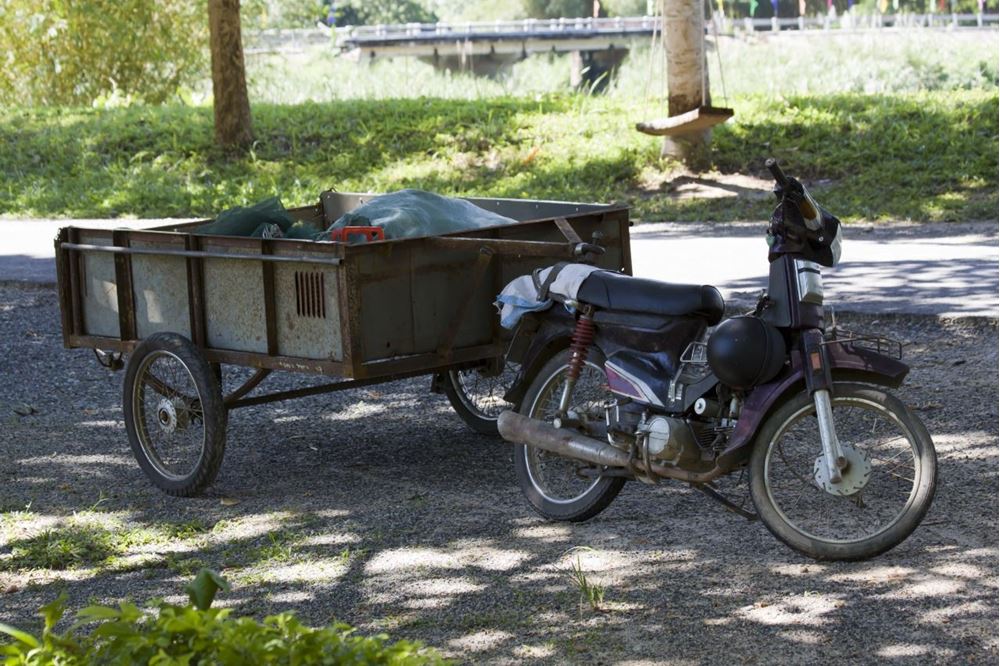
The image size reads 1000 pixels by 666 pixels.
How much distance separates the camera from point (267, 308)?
6.09 meters

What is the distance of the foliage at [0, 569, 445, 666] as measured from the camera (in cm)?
295

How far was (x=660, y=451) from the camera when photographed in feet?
17.3

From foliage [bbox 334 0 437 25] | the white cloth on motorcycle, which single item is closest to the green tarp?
the white cloth on motorcycle

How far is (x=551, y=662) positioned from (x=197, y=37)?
27.4 meters

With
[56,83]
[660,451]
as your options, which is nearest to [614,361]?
[660,451]

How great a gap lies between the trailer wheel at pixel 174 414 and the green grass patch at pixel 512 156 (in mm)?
9550

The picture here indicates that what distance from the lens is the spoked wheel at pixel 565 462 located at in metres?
5.68

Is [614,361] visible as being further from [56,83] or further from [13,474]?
[56,83]

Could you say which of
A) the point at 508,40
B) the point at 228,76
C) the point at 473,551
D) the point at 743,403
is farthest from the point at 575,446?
the point at 508,40

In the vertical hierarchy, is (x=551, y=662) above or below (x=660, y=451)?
below

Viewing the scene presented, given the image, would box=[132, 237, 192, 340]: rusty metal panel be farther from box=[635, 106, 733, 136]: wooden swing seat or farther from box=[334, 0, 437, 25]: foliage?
box=[334, 0, 437, 25]: foliage

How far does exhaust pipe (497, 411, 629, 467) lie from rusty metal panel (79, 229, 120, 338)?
213 cm

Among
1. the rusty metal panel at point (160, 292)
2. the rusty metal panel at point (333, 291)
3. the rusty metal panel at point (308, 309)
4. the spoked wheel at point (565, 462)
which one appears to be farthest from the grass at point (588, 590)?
the rusty metal panel at point (160, 292)

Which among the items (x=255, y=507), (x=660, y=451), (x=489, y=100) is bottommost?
(x=255, y=507)
